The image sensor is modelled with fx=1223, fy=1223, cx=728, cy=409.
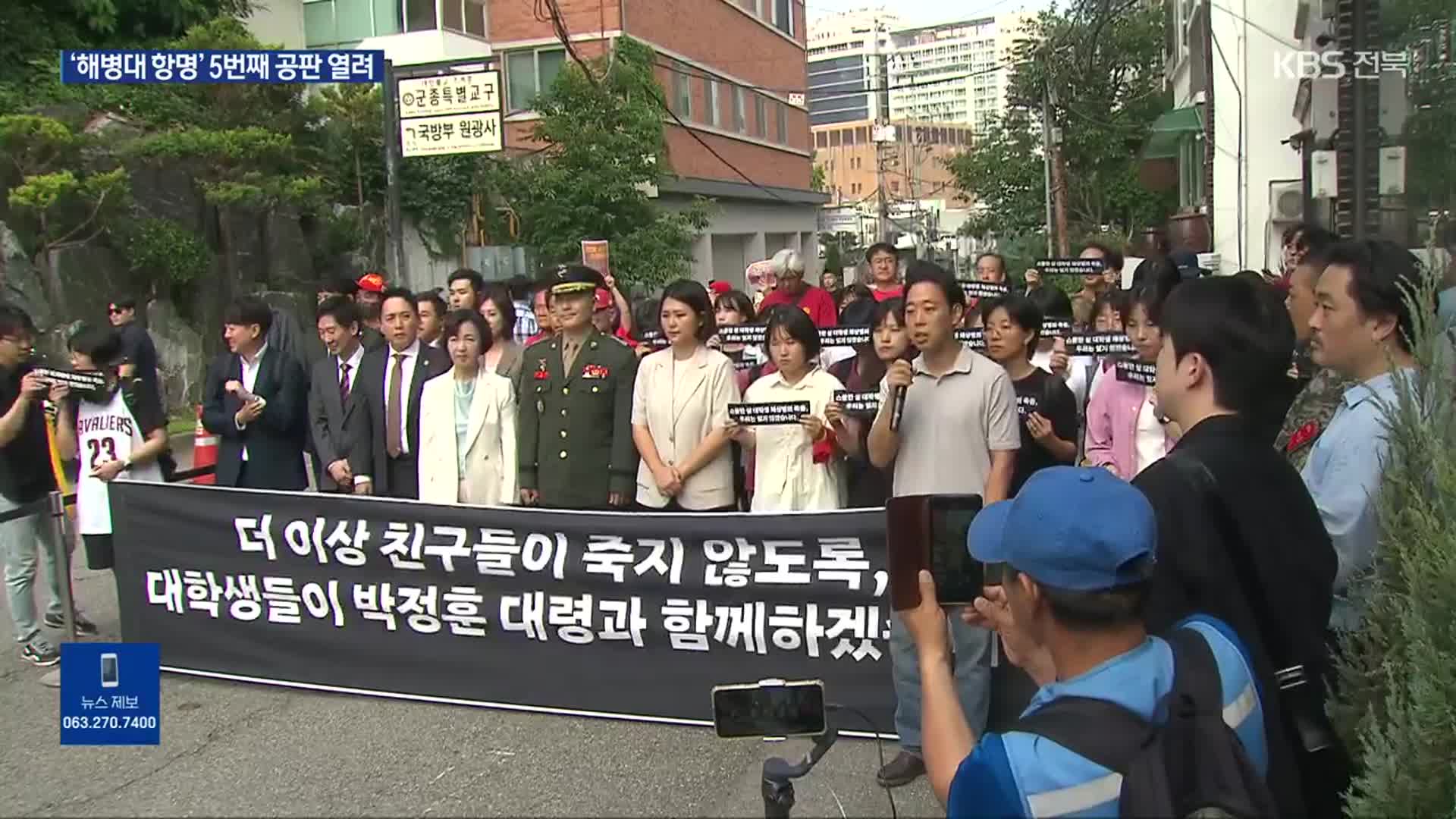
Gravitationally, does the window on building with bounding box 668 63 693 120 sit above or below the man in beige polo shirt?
above

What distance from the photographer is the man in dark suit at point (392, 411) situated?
21.7 ft

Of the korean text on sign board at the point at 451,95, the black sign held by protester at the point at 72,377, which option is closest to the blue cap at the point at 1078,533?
the black sign held by protester at the point at 72,377

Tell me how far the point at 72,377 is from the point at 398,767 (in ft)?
8.76

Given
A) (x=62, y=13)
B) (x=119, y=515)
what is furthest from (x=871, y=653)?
(x=62, y=13)

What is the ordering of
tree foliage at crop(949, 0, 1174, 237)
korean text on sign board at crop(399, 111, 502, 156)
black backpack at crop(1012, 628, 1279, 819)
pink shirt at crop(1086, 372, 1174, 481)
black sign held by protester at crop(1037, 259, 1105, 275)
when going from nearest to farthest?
1. black backpack at crop(1012, 628, 1279, 819)
2. pink shirt at crop(1086, 372, 1174, 481)
3. black sign held by protester at crop(1037, 259, 1105, 275)
4. korean text on sign board at crop(399, 111, 502, 156)
5. tree foliage at crop(949, 0, 1174, 237)

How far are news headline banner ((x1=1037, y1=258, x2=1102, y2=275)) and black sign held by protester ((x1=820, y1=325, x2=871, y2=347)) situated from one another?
213 cm

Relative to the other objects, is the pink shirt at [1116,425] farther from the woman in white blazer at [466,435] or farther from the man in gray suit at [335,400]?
the man in gray suit at [335,400]

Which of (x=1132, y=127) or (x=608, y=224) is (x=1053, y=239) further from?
(x=608, y=224)

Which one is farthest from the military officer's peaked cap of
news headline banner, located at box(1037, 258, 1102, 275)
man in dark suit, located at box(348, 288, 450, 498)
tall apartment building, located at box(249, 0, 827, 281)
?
tall apartment building, located at box(249, 0, 827, 281)

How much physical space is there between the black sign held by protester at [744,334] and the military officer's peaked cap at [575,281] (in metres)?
0.73

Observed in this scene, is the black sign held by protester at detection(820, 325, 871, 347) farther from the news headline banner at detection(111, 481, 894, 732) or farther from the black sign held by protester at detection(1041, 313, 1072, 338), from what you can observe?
the news headline banner at detection(111, 481, 894, 732)

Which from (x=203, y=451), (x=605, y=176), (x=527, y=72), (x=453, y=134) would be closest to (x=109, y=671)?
(x=203, y=451)

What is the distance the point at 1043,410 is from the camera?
5.29 meters

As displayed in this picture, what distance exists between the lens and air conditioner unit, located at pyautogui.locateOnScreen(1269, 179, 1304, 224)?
46.2ft
